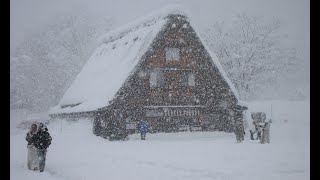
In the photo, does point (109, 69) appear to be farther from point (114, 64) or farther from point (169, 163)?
point (169, 163)

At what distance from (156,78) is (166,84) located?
26.7 inches

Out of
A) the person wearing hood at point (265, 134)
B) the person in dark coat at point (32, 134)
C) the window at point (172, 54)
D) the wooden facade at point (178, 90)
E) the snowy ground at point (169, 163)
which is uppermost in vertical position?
the window at point (172, 54)

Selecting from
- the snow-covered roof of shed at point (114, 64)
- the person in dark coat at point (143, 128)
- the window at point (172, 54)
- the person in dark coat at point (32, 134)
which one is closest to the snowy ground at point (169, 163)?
the person in dark coat at point (32, 134)

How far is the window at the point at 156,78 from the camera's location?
2617 cm

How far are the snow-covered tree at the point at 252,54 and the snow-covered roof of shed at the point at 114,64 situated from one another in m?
9.43

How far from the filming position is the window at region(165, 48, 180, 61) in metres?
26.6

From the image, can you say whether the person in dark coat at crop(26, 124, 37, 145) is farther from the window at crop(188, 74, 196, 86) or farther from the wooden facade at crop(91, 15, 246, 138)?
the window at crop(188, 74, 196, 86)

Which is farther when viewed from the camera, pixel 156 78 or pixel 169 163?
pixel 156 78

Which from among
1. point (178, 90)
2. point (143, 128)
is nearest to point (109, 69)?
point (178, 90)

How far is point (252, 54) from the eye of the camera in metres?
36.5

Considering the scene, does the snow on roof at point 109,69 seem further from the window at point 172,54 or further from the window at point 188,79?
the window at point 188,79

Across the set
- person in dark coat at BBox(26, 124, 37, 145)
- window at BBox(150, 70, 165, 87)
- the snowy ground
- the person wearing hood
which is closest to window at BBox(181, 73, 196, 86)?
window at BBox(150, 70, 165, 87)
